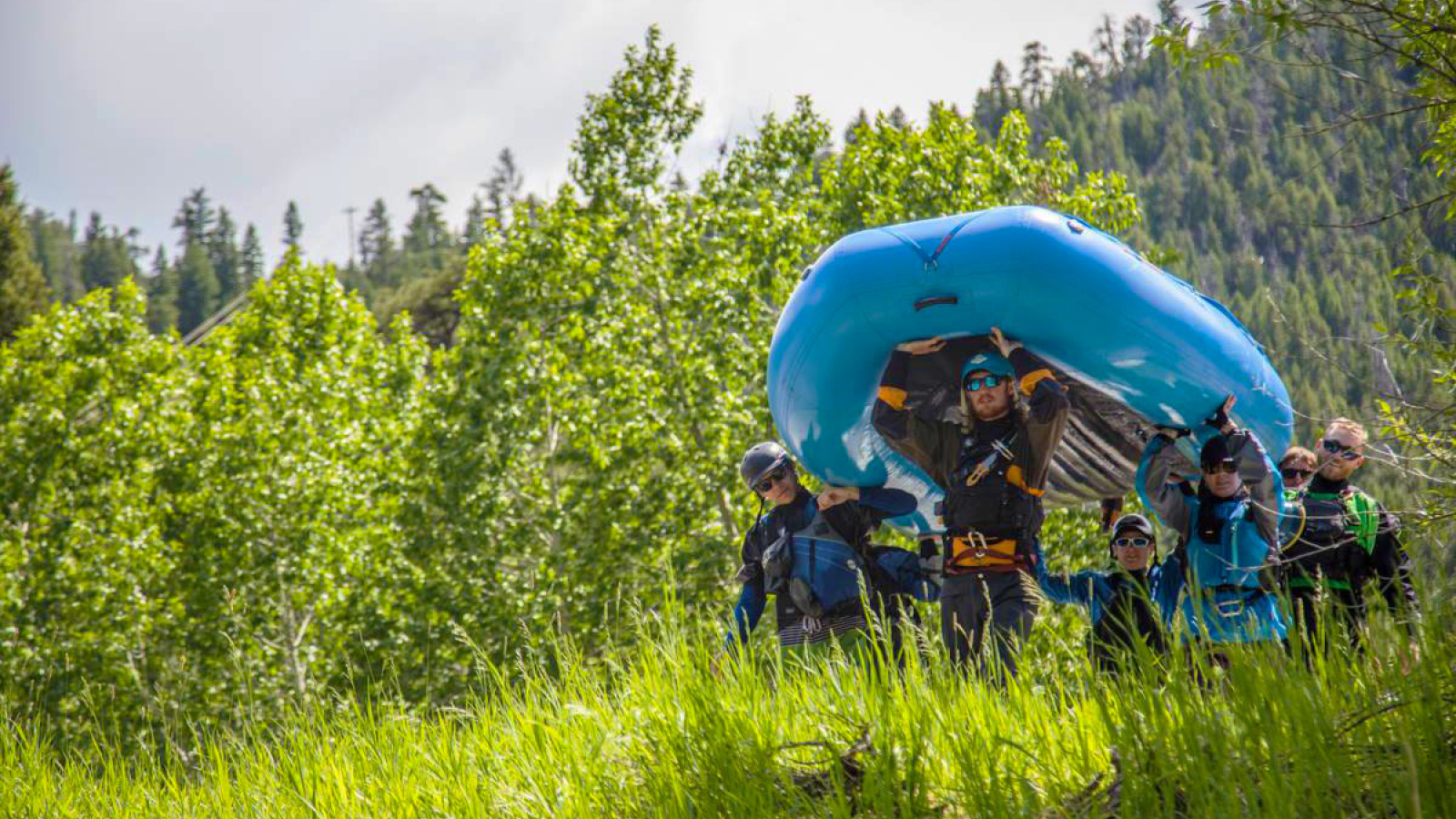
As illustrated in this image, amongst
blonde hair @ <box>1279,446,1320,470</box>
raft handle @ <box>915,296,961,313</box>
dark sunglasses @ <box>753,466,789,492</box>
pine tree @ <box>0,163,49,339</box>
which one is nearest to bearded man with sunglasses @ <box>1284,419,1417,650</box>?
blonde hair @ <box>1279,446,1320,470</box>

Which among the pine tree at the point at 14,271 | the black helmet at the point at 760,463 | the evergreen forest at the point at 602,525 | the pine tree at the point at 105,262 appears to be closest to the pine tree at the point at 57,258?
the pine tree at the point at 105,262

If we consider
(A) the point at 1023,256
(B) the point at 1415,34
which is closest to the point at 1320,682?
(B) the point at 1415,34

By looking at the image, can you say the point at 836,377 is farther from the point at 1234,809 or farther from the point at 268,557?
the point at 268,557

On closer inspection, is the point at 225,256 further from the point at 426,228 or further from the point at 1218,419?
the point at 1218,419

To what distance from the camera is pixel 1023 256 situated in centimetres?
552

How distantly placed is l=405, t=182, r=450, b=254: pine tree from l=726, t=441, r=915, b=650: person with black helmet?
4840 inches

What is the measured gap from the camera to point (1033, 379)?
18.1 feet

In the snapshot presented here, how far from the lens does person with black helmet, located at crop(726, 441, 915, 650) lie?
5.99 metres

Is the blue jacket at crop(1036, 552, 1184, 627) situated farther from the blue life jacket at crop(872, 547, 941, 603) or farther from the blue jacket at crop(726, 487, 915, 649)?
the blue jacket at crop(726, 487, 915, 649)

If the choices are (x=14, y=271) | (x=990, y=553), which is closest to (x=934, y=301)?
(x=990, y=553)

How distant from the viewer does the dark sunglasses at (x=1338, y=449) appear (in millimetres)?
5688

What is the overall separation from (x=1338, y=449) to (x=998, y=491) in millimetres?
1652

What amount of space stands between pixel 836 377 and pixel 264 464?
14.6 meters

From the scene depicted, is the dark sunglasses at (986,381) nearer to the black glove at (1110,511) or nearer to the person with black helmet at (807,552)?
the person with black helmet at (807,552)
